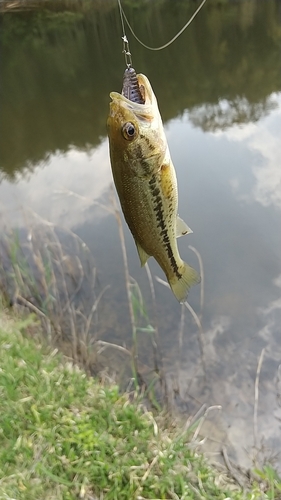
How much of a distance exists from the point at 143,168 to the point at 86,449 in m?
1.97

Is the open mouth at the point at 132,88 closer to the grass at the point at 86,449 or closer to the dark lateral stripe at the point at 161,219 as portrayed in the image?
the dark lateral stripe at the point at 161,219

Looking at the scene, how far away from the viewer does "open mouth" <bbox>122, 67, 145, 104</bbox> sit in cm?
139

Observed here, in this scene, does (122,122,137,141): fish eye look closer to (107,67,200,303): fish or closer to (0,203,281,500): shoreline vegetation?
(107,67,200,303): fish

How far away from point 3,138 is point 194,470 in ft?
34.8

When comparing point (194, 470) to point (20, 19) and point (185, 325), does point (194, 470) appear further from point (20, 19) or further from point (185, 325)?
point (20, 19)

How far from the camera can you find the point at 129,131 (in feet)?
4.64

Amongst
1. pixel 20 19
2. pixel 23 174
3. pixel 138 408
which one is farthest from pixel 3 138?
pixel 20 19

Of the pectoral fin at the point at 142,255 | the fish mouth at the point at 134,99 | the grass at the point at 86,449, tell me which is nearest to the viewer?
the fish mouth at the point at 134,99

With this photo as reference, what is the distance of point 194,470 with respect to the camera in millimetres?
2760

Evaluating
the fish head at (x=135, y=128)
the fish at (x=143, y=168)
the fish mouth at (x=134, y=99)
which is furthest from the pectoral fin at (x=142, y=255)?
the fish mouth at (x=134, y=99)

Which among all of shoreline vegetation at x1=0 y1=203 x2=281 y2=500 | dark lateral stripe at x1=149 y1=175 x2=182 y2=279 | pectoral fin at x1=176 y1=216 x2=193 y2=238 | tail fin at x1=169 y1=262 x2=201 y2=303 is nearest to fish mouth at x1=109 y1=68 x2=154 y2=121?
dark lateral stripe at x1=149 y1=175 x2=182 y2=279

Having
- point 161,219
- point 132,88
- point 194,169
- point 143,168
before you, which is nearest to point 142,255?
point 161,219

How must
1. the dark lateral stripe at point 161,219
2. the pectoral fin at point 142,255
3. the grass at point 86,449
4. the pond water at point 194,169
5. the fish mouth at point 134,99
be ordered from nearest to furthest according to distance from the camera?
the fish mouth at point 134,99
the dark lateral stripe at point 161,219
the pectoral fin at point 142,255
the grass at point 86,449
the pond water at point 194,169

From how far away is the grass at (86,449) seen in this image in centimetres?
256
